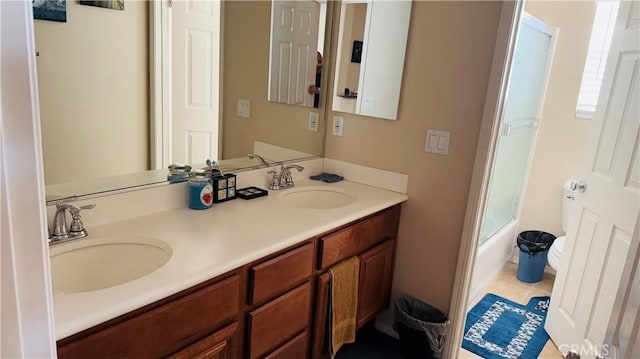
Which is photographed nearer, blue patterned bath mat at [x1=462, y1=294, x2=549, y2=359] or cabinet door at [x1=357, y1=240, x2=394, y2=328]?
cabinet door at [x1=357, y1=240, x2=394, y2=328]

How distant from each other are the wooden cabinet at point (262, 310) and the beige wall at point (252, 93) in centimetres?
66

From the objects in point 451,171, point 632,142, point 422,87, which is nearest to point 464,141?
point 451,171

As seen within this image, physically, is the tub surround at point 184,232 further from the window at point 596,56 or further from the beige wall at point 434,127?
the window at point 596,56

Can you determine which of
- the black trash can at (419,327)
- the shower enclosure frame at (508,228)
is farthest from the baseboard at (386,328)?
the shower enclosure frame at (508,228)

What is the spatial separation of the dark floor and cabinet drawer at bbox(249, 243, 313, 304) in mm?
769

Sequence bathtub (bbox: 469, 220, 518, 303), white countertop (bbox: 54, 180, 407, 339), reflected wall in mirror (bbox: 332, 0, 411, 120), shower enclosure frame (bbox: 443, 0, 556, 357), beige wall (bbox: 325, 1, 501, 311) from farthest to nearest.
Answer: bathtub (bbox: 469, 220, 518, 303) < reflected wall in mirror (bbox: 332, 0, 411, 120) < beige wall (bbox: 325, 1, 501, 311) < shower enclosure frame (bbox: 443, 0, 556, 357) < white countertop (bbox: 54, 180, 407, 339)

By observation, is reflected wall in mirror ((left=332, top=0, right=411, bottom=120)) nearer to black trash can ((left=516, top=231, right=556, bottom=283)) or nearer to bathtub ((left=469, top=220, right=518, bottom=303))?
bathtub ((left=469, top=220, right=518, bottom=303))

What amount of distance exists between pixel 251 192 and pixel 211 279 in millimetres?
729

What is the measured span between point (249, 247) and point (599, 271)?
1753 mm

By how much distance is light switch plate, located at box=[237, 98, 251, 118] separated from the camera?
202 centimetres

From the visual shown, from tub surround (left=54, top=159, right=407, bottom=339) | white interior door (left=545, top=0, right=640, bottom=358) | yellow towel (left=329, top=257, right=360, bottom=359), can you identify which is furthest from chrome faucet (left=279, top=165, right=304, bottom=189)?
white interior door (left=545, top=0, right=640, bottom=358)

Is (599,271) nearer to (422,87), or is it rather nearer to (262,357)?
(422,87)

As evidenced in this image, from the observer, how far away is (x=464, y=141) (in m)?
1.97

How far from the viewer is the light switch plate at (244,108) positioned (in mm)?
2016
